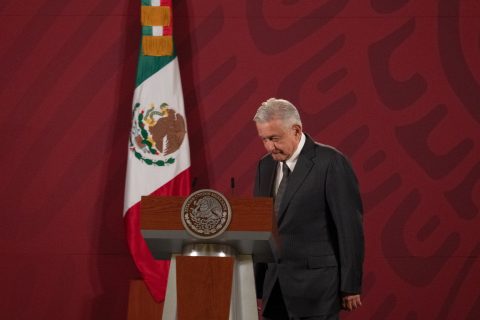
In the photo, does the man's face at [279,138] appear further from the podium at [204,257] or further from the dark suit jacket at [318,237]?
the podium at [204,257]

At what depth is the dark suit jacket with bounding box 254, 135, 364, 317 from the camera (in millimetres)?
2977

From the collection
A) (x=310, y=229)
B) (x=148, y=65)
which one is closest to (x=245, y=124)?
A: (x=148, y=65)

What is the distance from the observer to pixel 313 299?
297cm

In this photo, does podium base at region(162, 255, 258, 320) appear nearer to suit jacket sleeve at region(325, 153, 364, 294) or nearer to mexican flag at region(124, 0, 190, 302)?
suit jacket sleeve at region(325, 153, 364, 294)

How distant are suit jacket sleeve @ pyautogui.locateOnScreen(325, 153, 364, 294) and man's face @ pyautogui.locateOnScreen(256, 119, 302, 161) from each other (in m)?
0.19

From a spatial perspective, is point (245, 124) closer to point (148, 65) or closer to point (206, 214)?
point (148, 65)

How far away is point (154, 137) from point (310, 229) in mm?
1926

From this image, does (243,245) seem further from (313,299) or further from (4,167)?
(4,167)

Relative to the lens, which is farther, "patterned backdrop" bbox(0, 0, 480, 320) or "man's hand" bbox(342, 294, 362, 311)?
"patterned backdrop" bbox(0, 0, 480, 320)

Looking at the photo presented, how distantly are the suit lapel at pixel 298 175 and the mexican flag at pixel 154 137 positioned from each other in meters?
1.72

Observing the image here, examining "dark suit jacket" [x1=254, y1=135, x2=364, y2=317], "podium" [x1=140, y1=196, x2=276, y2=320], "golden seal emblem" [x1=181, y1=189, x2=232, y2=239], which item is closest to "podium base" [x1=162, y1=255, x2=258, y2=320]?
"podium" [x1=140, y1=196, x2=276, y2=320]

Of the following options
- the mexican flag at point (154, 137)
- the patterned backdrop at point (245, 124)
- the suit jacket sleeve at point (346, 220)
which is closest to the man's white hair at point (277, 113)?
the suit jacket sleeve at point (346, 220)

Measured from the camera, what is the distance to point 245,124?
5.01 metres

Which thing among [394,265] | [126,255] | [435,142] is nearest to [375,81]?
[435,142]
